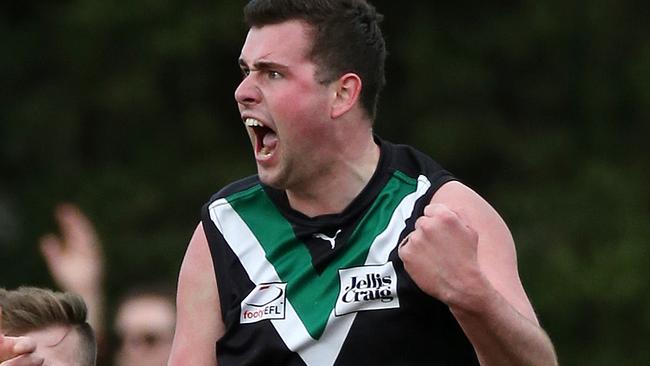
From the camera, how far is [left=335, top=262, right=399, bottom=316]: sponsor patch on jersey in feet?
17.1

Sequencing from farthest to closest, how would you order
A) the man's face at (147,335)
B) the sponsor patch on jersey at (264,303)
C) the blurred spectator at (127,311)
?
1. the man's face at (147,335)
2. the blurred spectator at (127,311)
3. the sponsor patch on jersey at (264,303)

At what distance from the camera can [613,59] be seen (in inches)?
651

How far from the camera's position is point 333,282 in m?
5.30

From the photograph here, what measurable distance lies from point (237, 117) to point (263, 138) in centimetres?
1169

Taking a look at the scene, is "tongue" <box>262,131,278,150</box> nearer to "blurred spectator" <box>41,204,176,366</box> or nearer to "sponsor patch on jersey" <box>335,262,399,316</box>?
"sponsor patch on jersey" <box>335,262,399,316</box>

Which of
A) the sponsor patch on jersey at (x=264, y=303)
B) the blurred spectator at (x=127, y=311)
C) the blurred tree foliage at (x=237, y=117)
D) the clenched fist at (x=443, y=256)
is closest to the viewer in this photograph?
the clenched fist at (x=443, y=256)

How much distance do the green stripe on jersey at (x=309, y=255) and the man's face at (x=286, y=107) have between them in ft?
0.53

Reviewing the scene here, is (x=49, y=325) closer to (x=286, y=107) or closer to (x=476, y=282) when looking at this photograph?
(x=286, y=107)

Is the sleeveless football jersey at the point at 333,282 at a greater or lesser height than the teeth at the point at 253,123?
lesser

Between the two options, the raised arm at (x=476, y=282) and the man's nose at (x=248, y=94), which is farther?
the man's nose at (x=248, y=94)

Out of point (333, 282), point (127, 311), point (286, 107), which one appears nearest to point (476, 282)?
point (333, 282)

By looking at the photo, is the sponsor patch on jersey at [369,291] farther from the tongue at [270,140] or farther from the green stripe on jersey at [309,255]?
the tongue at [270,140]

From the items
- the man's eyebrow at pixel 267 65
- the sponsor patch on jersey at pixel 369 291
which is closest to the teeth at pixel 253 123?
the man's eyebrow at pixel 267 65

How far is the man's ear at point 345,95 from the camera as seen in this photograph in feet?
17.9
